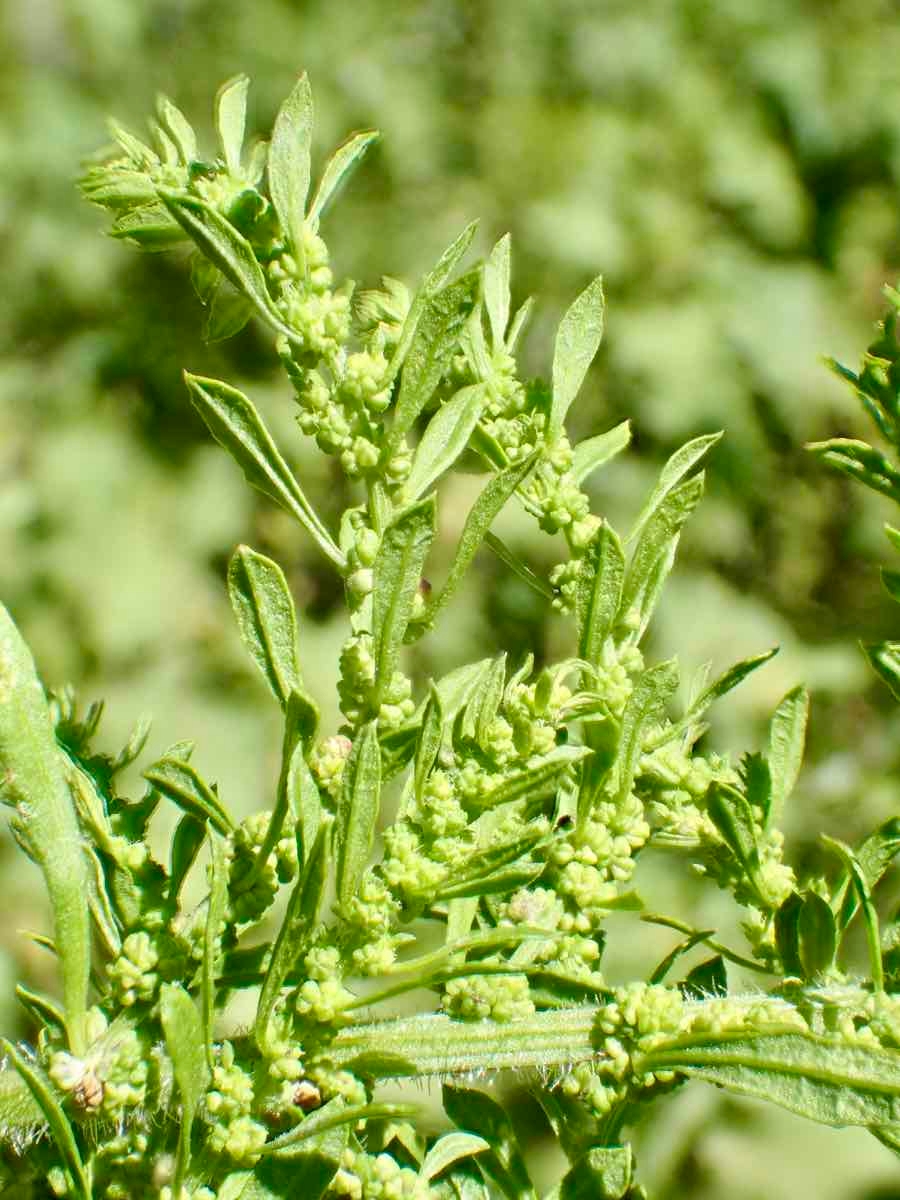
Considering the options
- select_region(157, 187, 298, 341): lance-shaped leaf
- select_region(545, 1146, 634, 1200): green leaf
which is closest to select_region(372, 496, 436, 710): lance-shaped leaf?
select_region(157, 187, 298, 341): lance-shaped leaf

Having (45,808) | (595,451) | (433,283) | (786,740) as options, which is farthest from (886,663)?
(45,808)

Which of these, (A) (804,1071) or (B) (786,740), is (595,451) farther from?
(A) (804,1071)

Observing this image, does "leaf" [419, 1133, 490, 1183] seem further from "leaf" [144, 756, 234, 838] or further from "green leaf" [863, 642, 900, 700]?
"green leaf" [863, 642, 900, 700]

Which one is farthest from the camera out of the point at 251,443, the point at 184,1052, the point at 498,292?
the point at 498,292

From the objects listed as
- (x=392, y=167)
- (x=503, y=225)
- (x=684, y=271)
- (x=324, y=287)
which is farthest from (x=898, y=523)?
(x=324, y=287)

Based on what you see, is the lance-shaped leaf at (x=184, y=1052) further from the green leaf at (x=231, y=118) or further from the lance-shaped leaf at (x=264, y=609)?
the green leaf at (x=231, y=118)

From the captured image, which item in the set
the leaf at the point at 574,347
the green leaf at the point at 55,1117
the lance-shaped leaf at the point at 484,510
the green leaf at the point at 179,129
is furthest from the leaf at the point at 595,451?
the green leaf at the point at 55,1117
